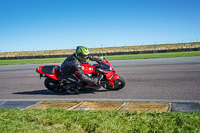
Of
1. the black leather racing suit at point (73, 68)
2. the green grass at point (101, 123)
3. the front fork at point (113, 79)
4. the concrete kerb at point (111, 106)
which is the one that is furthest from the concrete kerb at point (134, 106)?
the front fork at point (113, 79)

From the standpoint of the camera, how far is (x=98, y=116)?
13.6 feet

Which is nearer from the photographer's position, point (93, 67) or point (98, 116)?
point (98, 116)

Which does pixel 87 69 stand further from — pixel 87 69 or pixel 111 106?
pixel 111 106

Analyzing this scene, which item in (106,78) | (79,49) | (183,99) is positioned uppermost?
(79,49)

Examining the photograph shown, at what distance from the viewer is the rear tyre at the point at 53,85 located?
7443 mm

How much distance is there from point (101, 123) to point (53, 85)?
4082 mm

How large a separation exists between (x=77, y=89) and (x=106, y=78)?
1000 mm

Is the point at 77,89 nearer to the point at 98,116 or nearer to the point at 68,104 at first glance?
the point at 68,104

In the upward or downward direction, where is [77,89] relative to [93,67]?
downward

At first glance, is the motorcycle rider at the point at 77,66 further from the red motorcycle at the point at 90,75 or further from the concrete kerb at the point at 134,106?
the concrete kerb at the point at 134,106

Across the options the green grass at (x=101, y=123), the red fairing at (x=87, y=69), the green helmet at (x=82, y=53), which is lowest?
the green grass at (x=101, y=123)

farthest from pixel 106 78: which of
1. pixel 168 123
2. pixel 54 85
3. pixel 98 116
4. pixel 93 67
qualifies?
pixel 168 123

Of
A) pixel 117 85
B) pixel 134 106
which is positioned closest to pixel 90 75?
pixel 117 85

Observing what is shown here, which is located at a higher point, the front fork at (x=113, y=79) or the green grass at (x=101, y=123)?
the front fork at (x=113, y=79)
